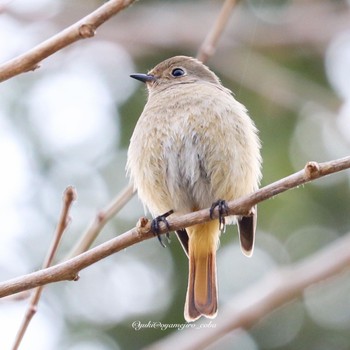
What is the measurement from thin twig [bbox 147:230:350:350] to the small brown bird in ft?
1.83

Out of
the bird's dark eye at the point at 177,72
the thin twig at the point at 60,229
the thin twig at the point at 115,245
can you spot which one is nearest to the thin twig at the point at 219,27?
the thin twig at the point at 115,245

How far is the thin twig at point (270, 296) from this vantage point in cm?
357

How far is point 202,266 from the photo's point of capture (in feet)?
16.0

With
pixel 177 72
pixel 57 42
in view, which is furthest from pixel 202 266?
pixel 57 42

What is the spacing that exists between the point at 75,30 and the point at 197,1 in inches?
212

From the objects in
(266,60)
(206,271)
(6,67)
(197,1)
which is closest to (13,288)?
(6,67)

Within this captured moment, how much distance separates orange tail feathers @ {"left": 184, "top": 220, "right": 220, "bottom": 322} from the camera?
15.3 ft

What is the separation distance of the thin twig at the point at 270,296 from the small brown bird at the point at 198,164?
0.56 meters

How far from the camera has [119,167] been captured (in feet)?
23.0

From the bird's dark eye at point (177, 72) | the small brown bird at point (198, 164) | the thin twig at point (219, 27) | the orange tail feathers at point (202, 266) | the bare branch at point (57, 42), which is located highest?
the bare branch at point (57, 42)

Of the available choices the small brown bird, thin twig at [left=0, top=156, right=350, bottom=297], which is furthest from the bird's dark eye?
thin twig at [left=0, top=156, right=350, bottom=297]

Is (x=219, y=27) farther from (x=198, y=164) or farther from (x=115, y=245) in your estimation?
(x=115, y=245)

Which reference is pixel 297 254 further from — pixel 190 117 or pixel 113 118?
pixel 190 117

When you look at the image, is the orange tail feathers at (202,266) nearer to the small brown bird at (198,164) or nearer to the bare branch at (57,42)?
the small brown bird at (198,164)
